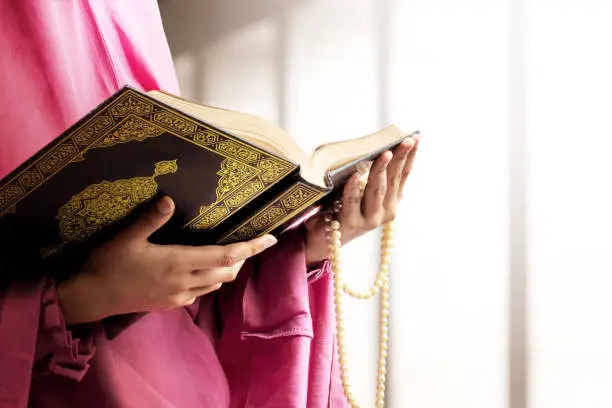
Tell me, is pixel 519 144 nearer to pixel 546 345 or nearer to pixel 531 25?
pixel 531 25

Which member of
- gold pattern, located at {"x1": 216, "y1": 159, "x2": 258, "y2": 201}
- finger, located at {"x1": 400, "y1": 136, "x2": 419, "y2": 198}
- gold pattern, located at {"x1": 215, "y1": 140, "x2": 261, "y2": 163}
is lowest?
gold pattern, located at {"x1": 216, "y1": 159, "x2": 258, "y2": 201}

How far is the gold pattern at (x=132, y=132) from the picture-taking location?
444mm

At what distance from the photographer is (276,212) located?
1.86 ft

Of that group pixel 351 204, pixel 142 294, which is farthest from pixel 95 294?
pixel 351 204

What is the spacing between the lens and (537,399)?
0.95m

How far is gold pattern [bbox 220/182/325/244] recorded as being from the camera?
1.77 ft

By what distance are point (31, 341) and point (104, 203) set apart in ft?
0.40

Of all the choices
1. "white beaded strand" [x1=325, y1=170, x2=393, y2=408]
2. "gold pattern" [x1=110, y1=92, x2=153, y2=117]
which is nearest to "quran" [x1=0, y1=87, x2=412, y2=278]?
"gold pattern" [x1=110, y1=92, x2=153, y2=117]

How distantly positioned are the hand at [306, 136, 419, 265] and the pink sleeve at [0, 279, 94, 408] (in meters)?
0.29

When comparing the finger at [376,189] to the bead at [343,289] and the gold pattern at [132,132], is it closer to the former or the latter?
the bead at [343,289]

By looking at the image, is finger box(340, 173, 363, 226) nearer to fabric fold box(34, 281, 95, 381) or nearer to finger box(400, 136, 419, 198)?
finger box(400, 136, 419, 198)

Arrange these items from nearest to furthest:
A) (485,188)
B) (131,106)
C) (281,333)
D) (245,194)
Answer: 1. (131,106)
2. (245,194)
3. (281,333)
4. (485,188)

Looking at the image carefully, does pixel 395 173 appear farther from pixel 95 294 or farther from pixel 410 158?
pixel 95 294

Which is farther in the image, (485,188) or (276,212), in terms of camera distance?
(485,188)
